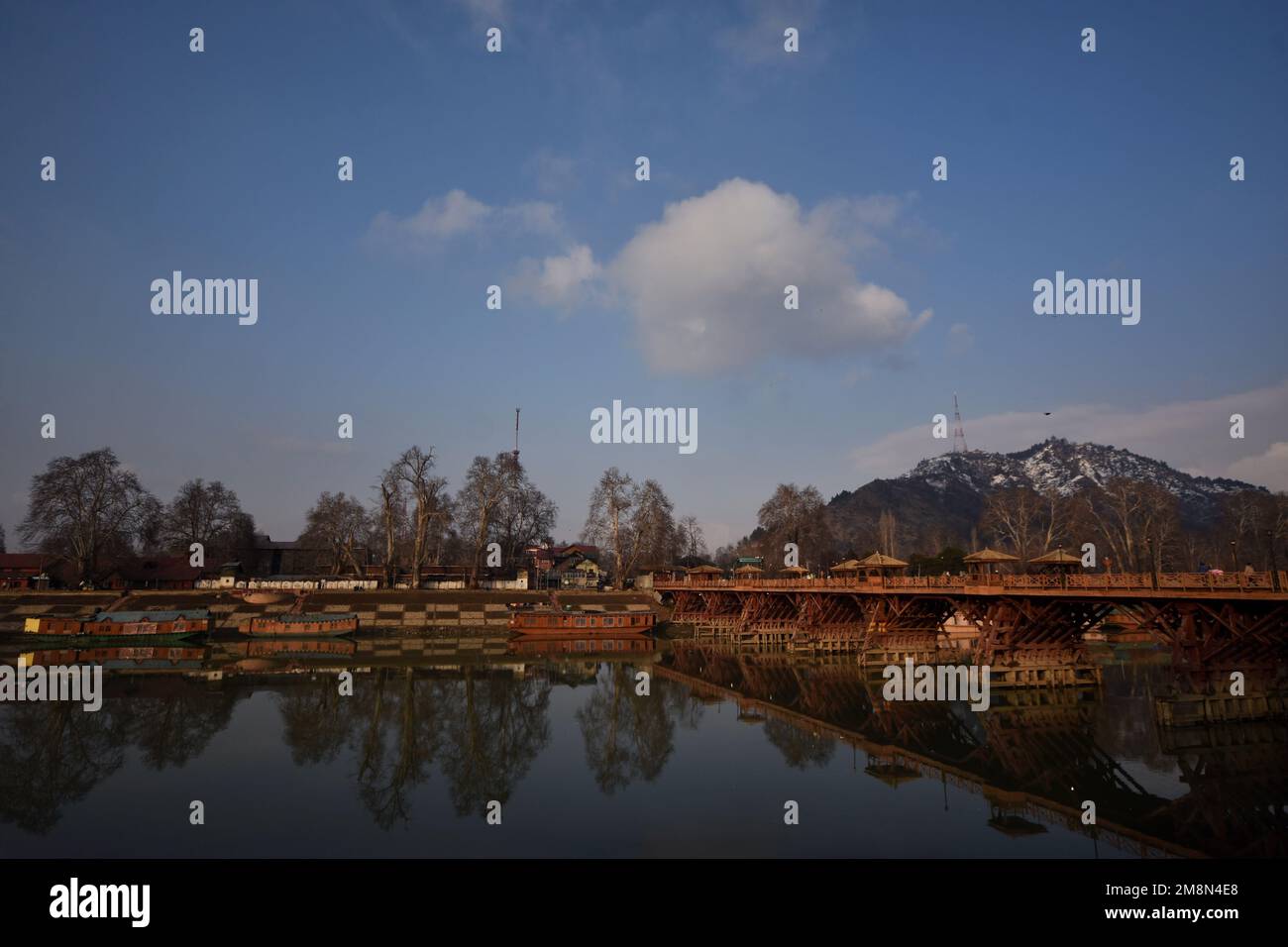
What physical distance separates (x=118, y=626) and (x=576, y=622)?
108 ft

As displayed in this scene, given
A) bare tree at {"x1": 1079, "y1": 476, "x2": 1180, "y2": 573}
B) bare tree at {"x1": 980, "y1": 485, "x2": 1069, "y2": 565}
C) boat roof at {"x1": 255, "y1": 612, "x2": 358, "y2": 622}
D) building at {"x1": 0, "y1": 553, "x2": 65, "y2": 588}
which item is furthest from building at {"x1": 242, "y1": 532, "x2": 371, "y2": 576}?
bare tree at {"x1": 1079, "y1": 476, "x2": 1180, "y2": 573}

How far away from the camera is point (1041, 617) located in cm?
3225

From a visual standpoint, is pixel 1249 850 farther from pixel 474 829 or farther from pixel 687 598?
pixel 687 598

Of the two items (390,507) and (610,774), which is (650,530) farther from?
(610,774)

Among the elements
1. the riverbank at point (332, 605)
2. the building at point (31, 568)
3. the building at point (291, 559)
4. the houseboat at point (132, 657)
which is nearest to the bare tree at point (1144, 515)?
the riverbank at point (332, 605)

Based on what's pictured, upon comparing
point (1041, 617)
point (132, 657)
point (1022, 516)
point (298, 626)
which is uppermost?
point (1022, 516)

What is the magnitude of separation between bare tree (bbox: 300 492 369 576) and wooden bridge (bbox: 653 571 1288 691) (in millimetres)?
53429

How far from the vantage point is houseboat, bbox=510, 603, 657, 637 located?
177 ft

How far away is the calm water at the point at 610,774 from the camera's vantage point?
49.7 feet

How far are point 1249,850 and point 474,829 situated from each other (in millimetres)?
17699

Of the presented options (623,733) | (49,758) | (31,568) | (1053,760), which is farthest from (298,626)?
(1053,760)

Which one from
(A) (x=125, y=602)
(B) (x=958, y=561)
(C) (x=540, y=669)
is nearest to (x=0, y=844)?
(C) (x=540, y=669)
